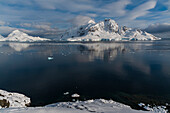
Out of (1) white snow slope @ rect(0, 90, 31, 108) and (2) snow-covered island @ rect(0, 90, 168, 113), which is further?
(1) white snow slope @ rect(0, 90, 31, 108)

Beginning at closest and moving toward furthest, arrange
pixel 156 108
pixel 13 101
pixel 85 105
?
pixel 85 105, pixel 156 108, pixel 13 101

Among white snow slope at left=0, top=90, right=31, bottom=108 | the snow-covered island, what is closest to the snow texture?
the snow-covered island

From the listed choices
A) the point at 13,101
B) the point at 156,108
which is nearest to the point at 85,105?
the point at 156,108

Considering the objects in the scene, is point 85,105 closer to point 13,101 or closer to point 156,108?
point 156,108

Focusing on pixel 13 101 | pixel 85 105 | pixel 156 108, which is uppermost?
pixel 85 105

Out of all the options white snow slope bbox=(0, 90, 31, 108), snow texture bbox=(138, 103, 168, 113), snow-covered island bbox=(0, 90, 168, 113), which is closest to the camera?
snow-covered island bbox=(0, 90, 168, 113)

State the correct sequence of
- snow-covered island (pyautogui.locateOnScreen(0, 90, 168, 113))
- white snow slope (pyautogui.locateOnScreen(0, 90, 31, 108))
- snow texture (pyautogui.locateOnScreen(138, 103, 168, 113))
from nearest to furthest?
snow-covered island (pyautogui.locateOnScreen(0, 90, 168, 113)) < snow texture (pyautogui.locateOnScreen(138, 103, 168, 113)) < white snow slope (pyautogui.locateOnScreen(0, 90, 31, 108))

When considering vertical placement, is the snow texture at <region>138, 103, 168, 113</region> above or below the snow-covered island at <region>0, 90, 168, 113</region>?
below

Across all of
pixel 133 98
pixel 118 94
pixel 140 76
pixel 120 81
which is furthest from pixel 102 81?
pixel 140 76

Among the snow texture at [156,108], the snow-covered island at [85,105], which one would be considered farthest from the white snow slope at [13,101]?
the snow texture at [156,108]

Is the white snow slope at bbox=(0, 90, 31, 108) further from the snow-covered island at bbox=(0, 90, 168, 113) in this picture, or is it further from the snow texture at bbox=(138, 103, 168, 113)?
the snow texture at bbox=(138, 103, 168, 113)

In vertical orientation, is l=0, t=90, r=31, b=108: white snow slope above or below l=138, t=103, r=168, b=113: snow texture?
above

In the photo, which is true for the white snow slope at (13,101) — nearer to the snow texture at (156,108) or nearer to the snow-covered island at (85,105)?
the snow-covered island at (85,105)

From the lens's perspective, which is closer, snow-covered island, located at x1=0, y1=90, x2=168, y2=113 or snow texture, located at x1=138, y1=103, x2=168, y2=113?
snow-covered island, located at x1=0, y1=90, x2=168, y2=113
